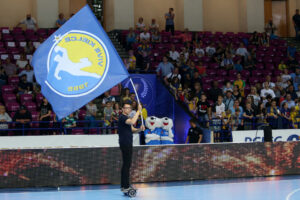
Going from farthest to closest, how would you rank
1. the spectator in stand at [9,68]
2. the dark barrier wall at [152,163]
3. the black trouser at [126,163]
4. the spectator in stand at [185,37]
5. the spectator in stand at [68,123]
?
the spectator in stand at [185,37], the spectator in stand at [9,68], the spectator in stand at [68,123], the dark barrier wall at [152,163], the black trouser at [126,163]

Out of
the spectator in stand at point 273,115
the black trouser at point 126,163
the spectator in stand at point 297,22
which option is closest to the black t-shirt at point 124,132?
the black trouser at point 126,163

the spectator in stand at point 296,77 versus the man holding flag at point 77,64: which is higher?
the man holding flag at point 77,64

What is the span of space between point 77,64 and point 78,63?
3 cm

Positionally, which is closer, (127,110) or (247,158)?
(127,110)

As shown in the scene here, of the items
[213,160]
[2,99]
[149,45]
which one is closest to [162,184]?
[213,160]

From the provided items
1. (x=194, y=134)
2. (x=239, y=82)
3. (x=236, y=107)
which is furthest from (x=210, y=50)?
(x=194, y=134)

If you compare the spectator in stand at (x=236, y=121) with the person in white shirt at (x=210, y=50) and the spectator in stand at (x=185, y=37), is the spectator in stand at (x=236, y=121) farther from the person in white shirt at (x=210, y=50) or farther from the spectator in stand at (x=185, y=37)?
the spectator in stand at (x=185, y=37)

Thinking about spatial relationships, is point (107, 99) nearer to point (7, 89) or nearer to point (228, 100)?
point (7, 89)

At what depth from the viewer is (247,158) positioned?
13.1 metres

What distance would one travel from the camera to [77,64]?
10.9 meters

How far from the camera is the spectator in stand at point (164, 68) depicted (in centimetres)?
2139

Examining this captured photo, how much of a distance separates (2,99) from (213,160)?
880 centimetres

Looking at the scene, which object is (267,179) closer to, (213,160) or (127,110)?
(213,160)

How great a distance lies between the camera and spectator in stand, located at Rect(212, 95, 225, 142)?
1788 cm
